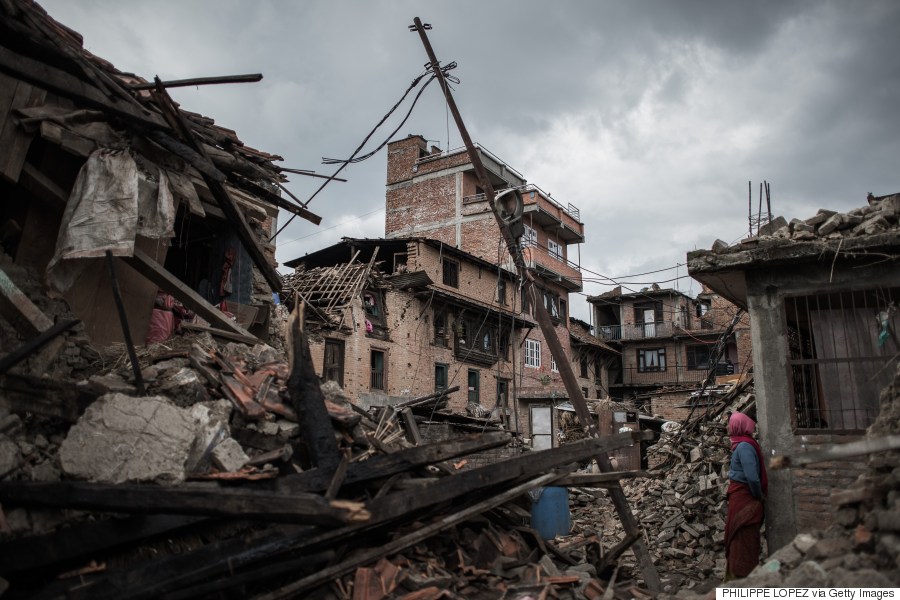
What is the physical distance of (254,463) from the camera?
5273mm

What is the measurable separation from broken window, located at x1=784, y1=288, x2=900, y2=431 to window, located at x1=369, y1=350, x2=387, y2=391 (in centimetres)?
1999

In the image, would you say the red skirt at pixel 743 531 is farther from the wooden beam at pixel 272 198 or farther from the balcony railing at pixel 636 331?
the balcony railing at pixel 636 331

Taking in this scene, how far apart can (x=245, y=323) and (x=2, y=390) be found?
397cm

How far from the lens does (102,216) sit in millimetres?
6055

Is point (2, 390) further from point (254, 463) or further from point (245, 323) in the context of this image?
point (245, 323)

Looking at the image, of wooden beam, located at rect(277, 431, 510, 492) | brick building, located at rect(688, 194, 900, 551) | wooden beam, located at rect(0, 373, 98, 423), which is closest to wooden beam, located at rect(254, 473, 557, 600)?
wooden beam, located at rect(277, 431, 510, 492)

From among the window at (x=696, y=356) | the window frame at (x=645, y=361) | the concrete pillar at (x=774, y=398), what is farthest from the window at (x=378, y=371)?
the window at (x=696, y=356)

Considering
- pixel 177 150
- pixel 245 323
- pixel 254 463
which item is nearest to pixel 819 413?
pixel 254 463

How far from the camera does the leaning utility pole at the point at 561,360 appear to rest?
6867 millimetres

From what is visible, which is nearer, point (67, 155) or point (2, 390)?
point (2, 390)

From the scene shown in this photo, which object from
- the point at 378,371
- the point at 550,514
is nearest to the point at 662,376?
the point at 378,371

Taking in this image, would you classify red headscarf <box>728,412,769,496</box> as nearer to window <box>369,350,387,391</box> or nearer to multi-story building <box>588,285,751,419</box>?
window <box>369,350,387,391</box>

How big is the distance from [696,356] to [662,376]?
2.75m

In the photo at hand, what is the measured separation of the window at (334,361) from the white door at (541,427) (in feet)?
31.1
